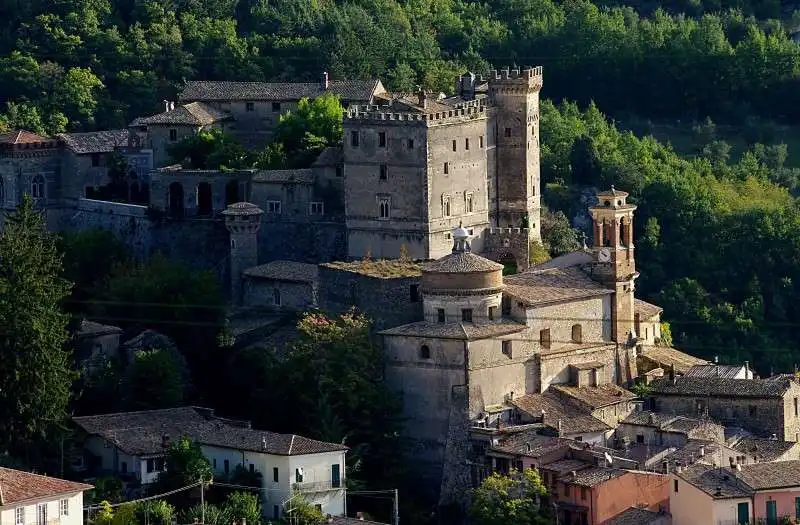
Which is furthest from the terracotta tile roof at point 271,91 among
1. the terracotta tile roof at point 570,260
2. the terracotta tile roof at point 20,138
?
the terracotta tile roof at point 570,260

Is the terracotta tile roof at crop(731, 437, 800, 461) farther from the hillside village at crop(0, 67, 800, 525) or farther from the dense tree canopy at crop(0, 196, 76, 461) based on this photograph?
the dense tree canopy at crop(0, 196, 76, 461)

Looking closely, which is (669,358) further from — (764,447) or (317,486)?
(317,486)

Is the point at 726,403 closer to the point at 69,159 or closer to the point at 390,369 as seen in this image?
the point at 390,369

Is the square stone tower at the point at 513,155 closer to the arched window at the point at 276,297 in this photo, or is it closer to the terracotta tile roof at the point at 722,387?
the arched window at the point at 276,297

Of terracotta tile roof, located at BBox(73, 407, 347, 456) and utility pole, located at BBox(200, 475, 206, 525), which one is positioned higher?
terracotta tile roof, located at BBox(73, 407, 347, 456)

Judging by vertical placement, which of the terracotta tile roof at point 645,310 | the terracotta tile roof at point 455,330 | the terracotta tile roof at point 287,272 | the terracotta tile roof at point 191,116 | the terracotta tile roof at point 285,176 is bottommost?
the terracotta tile roof at point 645,310

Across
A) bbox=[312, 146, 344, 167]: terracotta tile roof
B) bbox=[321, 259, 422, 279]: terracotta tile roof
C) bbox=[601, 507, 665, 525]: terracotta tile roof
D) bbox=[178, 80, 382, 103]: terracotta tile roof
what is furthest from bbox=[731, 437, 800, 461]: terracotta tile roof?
bbox=[178, 80, 382, 103]: terracotta tile roof
